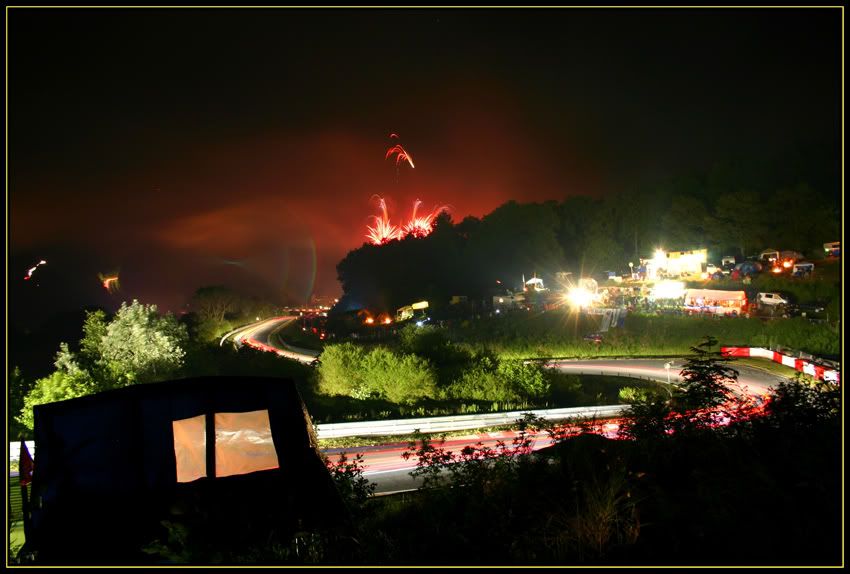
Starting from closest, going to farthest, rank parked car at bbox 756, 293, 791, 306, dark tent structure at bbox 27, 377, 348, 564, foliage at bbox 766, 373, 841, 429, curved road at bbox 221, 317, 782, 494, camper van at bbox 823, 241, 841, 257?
dark tent structure at bbox 27, 377, 348, 564
foliage at bbox 766, 373, 841, 429
curved road at bbox 221, 317, 782, 494
parked car at bbox 756, 293, 791, 306
camper van at bbox 823, 241, 841, 257

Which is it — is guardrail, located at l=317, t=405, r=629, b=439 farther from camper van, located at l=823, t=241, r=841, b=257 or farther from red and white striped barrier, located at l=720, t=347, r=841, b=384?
camper van, located at l=823, t=241, r=841, b=257

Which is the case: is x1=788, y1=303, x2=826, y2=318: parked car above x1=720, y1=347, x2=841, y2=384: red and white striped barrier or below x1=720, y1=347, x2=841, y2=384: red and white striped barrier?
above

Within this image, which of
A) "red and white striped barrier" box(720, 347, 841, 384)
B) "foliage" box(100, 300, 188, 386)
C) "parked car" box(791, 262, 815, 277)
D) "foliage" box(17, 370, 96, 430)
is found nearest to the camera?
"foliage" box(17, 370, 96, 430)

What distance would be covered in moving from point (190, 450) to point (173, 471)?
0.37m

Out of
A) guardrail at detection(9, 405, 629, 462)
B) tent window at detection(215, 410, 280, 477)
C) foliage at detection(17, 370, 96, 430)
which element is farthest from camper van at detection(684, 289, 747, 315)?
foliage at detection(17, 370, 96, 430)

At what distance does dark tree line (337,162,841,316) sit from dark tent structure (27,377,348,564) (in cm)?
4937

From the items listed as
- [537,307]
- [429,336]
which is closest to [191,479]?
[429,336]

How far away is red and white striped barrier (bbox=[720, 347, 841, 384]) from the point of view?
63.4 ft

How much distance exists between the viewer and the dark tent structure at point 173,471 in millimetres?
5707

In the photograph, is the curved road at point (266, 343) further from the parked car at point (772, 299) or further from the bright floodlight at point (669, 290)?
the parked car at point (772, 299)

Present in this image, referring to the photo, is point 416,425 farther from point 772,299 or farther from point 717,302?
→ point 772,299

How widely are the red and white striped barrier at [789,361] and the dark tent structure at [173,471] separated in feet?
57.4

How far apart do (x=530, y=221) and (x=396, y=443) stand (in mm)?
65754

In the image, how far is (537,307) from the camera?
43.6m
